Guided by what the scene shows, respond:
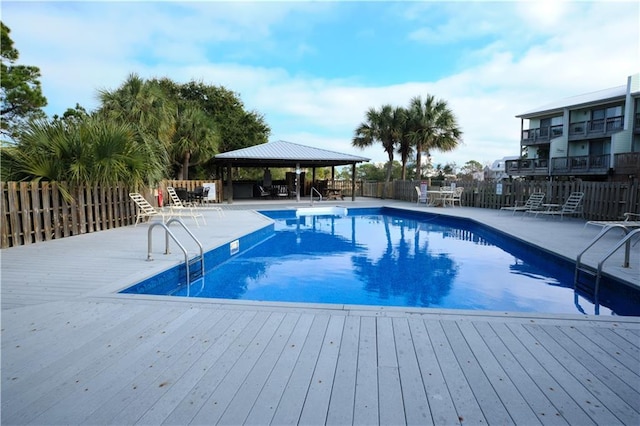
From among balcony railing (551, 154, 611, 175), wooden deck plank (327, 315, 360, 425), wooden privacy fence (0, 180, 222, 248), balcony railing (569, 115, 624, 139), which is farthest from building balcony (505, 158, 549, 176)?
wooden deck plank (327, 315, 360, 425)

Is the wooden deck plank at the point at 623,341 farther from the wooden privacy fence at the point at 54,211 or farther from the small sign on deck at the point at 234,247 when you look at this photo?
the wooden privacy fence at the point at 54,211

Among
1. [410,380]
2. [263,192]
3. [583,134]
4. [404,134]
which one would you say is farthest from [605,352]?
[583,134]

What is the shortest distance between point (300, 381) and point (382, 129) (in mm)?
21404

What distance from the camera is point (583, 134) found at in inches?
926

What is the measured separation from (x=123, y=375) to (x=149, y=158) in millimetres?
8205

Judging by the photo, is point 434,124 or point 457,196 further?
point 434,124

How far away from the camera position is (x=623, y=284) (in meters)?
4.16

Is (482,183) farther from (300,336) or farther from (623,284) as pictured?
(300,336)

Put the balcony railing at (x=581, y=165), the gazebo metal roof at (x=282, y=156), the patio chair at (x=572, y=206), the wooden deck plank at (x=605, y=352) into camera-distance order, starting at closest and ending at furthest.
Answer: the wooden deck plank at (x=605, y=352) < the patio chair at (x=572, y=206) < the gazebo metal roof at (x=282, y=156) < the balcony railing at (x=581, y=165)

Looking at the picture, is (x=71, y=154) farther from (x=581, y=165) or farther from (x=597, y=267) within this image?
(x=581, y=165)

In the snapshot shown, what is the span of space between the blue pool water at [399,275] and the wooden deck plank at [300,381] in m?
2.10

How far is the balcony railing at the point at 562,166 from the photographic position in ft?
71.5

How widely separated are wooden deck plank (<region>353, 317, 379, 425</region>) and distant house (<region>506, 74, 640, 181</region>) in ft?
69.6

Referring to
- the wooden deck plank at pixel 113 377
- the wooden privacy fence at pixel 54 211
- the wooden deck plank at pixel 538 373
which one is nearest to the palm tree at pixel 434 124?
the wooden privacy fence at pixel 54 211
